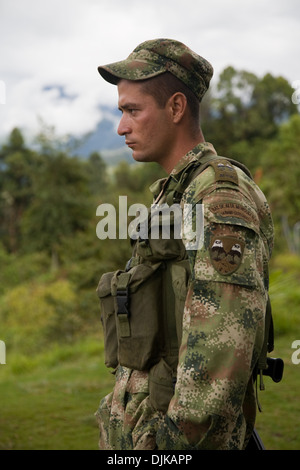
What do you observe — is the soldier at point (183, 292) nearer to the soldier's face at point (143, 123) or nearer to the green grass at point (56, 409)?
the soldier's face at point (143, 123)

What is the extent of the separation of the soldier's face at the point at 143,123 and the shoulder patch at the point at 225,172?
0.26 metres

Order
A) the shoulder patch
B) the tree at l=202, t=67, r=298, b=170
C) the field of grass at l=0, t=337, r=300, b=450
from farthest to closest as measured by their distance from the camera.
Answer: the tree at l=202, t=67, r=298, b=170 → the field of grass at l=0, t=337, r=300, b=450 → the shoulder patch

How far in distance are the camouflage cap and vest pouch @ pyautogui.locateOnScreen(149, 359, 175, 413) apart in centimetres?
86

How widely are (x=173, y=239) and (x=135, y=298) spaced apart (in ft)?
0.72

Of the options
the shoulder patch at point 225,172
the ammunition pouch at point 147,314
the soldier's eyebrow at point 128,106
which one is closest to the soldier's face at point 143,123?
the soldier's eyebrow at point 128,106

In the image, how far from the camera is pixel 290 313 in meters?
8.59

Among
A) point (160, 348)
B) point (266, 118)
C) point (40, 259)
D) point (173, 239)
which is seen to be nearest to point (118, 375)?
point (160, 348)

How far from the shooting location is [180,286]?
168 cm

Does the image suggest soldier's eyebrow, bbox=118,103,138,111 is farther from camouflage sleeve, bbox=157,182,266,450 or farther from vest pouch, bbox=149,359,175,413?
vest pouch, bbox=149,359,175,413

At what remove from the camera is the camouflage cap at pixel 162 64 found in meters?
1.80

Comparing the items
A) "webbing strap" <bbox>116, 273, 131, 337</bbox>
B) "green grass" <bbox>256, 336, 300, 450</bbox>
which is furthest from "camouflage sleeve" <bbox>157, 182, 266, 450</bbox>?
"green grass" <bbox>256, 336, 300, 450</bbox>

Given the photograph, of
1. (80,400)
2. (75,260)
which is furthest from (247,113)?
(80,400)

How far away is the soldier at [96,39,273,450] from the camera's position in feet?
4.83
